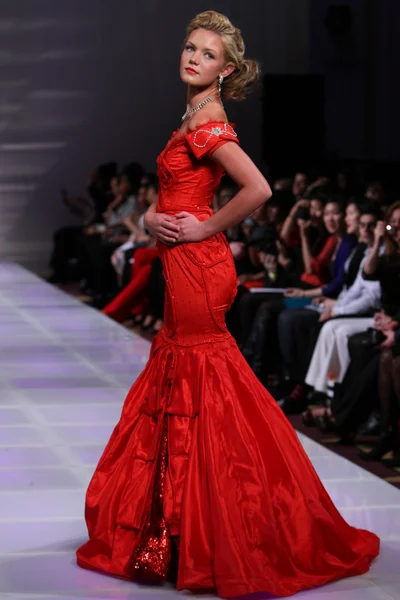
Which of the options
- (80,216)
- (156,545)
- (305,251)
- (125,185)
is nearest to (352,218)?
(305,251)

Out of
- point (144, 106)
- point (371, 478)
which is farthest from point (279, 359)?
point (144, 106)

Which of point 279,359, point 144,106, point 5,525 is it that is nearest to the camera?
point 5,525

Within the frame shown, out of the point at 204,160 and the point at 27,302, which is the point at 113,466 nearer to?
the point at 204,160

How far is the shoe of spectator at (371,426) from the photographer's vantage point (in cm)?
457

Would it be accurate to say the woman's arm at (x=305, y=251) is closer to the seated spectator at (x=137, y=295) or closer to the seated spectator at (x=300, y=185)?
the seated spectator at (x=300, y=185)

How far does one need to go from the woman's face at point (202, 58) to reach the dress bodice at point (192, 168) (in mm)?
99

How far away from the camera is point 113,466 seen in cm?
258

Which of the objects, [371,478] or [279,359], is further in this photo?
[279,359]

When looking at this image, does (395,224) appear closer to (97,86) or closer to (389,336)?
(389,336)

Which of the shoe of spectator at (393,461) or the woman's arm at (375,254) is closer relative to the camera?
the shoe of spectator at (393,461)

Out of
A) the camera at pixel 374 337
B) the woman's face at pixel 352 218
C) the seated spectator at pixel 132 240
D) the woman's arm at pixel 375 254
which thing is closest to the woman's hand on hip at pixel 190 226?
the camera at pixel 374 337

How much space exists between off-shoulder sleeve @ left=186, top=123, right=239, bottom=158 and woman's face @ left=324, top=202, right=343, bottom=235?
136 inches

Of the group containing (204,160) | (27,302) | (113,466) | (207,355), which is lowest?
(27,302)

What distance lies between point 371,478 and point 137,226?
532 centimetres
